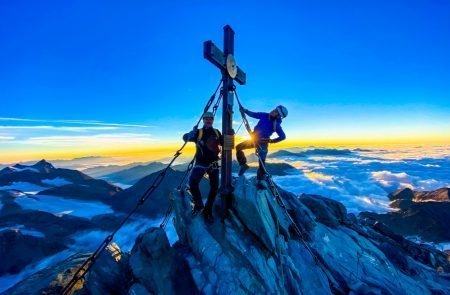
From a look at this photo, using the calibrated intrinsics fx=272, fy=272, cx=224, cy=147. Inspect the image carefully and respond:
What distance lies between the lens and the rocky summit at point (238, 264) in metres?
8.55

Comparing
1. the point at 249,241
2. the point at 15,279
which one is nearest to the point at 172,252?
the point at 249,241

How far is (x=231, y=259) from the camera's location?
870cm

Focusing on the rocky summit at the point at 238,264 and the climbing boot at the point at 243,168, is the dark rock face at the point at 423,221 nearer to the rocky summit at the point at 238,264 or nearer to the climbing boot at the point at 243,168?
the rocky summit at the point at 238,264

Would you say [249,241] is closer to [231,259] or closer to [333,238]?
[231,259]

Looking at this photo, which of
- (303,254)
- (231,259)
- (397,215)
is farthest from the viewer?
(397,215)

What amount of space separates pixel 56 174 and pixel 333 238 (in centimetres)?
18598

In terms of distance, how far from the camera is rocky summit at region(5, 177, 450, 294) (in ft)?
28.1

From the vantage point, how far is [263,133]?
11.2 m

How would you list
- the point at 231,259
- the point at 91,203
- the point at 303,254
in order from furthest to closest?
the point at 91,203 < the point at 303,254 < the point at 231,259

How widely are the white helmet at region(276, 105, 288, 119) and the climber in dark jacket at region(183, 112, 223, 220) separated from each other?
278cm

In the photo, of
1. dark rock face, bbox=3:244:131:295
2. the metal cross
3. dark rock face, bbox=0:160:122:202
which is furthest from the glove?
dark rock face, bbox=0:160:122:202

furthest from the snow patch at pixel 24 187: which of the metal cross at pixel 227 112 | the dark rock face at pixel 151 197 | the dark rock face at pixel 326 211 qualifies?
the metal cross at pixel 227 112

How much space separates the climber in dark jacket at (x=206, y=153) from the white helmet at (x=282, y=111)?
278 centimetres

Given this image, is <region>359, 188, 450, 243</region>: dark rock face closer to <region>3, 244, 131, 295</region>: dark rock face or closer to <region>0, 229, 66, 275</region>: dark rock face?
<region>3, 244, 131, 295</region>: dark rock face
